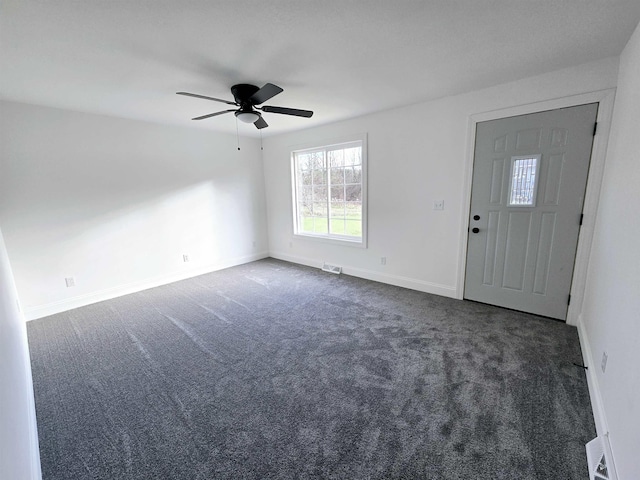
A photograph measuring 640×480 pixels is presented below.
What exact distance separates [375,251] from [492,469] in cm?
289

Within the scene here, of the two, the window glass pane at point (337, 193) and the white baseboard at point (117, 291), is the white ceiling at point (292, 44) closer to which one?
the window glass pane at point (337, 193)

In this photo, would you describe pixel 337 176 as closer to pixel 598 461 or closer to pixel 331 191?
pixel 331 191

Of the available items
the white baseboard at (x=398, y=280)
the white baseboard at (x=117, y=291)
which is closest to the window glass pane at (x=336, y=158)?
the white baseboard at (x=398, y=280)

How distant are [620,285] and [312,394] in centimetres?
198

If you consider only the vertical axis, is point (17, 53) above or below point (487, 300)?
above

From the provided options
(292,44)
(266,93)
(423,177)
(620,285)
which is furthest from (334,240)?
(620,285)

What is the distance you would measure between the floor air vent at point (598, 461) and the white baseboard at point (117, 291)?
4.78m

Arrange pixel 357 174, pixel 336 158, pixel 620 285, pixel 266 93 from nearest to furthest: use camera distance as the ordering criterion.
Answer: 1. pixel 620 285
2. pixel 266 93
3. pixel 357 174
4. pixel 336 158

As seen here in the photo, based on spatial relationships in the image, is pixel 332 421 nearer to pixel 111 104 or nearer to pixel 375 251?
pixel 375 251

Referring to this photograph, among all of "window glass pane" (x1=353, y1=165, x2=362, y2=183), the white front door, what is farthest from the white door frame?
"window glass pane" (x1=353, y1=165, x2=362, y2=183)

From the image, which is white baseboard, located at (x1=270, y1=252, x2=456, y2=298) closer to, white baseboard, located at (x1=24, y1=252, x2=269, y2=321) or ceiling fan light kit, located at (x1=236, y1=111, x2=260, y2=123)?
white baseboard, located at (x1=24, y1=252, x2=269, y2=321)

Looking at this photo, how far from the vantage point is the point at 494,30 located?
186 centimetres

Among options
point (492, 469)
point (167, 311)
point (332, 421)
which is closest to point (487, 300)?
point (492, 469)

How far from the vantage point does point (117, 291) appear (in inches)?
152
